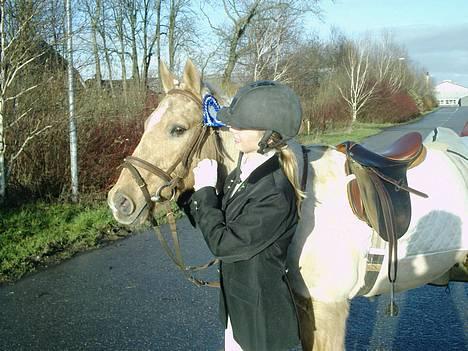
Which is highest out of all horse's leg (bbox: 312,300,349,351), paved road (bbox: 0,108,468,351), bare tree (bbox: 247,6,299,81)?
bare tree (bbox: 247,6,299,81)

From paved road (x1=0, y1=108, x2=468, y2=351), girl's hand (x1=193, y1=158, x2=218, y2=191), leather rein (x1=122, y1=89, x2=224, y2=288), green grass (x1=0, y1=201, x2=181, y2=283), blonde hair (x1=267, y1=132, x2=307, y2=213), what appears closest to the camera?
blonde hair (x1=267, y1=132, x2=307, y2=213)

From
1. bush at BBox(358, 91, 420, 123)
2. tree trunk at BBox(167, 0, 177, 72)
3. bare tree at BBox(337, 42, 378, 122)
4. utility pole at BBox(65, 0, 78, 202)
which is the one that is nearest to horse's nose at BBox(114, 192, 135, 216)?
utility pole at BBox(65, 0, 78, 202)

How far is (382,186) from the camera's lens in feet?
8.64

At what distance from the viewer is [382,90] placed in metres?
40.9

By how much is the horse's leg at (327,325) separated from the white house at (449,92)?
14632cm

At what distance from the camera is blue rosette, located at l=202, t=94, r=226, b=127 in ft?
8.48

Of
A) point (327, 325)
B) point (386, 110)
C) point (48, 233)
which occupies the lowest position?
point (48, 233)

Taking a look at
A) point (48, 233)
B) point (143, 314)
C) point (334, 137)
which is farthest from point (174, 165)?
point (334, 137)

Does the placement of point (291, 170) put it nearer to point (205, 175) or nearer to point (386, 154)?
point (205, 175)

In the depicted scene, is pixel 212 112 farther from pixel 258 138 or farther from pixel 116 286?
pixel 116 286

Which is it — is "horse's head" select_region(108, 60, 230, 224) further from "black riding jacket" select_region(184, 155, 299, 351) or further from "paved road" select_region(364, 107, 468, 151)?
"paved road" select_region(364, 107, 468, 151)

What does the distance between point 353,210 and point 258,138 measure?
28.1 inches

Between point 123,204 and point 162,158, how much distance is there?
33 centimetres

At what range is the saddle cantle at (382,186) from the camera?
8.29ft
